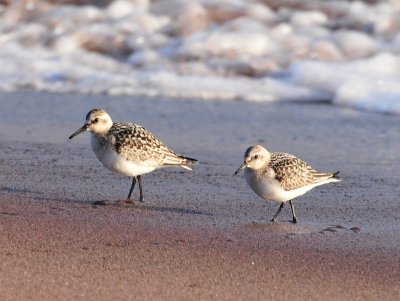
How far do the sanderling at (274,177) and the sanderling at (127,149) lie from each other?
2.09 ft

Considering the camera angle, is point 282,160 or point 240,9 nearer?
point 282,160

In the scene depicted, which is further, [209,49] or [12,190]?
[209,49]

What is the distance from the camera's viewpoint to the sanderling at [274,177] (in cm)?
691

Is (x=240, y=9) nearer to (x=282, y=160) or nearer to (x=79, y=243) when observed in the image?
(x=282, y=160)

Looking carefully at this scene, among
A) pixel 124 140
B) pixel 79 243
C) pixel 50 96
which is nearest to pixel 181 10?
pixel 50 96

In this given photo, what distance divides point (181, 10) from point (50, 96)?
4.33m

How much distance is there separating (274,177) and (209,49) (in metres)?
→ 7.65

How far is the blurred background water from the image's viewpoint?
41.6 ft

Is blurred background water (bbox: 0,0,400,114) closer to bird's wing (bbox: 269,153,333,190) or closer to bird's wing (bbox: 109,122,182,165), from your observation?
bird's wing (bbox: 269,153,333,190)

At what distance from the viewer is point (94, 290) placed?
196 inches

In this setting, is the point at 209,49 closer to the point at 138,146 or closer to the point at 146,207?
the point at 138,146

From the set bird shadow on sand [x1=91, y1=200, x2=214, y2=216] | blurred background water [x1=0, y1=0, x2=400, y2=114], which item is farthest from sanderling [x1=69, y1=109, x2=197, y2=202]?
blurred background water [x1=0, y1=0, x2=400, y2=114]

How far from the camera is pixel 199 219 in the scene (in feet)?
22.0

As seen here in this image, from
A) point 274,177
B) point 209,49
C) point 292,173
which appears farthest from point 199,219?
point 209,49
